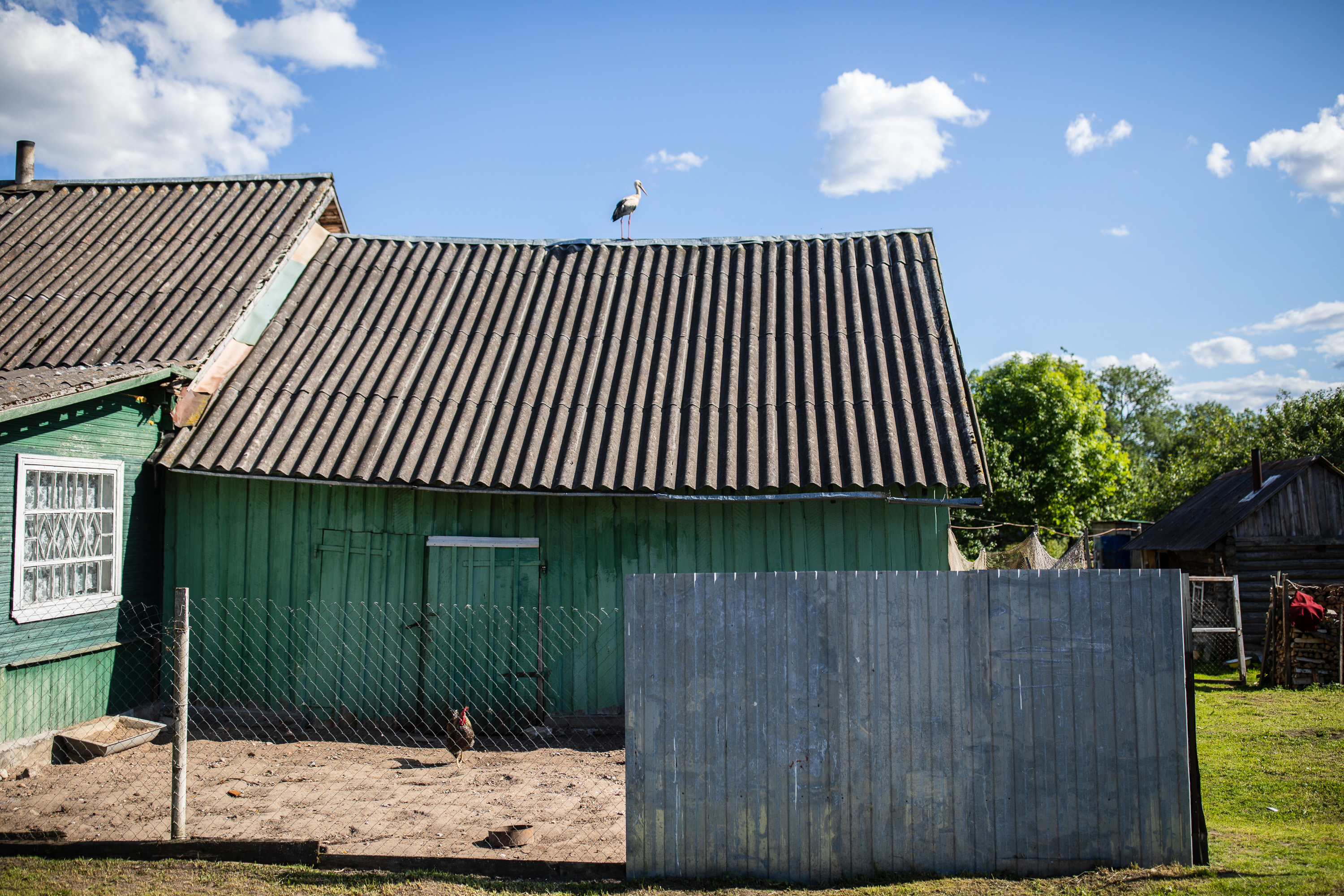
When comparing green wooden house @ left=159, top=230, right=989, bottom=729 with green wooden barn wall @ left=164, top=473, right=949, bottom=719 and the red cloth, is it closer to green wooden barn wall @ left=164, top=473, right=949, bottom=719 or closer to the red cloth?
green wooden barn wall @ left=164, top=473, right=949, bottom=719

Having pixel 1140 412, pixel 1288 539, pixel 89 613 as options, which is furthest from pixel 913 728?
pixel 1140 412

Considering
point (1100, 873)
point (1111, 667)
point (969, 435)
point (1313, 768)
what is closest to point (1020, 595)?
point (1111, 667)

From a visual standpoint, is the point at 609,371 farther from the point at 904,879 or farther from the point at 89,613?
the point at 904,879

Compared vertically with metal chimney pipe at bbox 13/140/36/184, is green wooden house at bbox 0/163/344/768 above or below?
below

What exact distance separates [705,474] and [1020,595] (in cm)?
430

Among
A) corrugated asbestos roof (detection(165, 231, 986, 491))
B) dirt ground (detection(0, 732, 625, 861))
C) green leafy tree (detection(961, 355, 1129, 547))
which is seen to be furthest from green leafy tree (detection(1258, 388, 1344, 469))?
dirt ground (detection(0, 732, 625, 861))

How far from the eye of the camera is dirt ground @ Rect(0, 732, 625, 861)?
5848 millimetres

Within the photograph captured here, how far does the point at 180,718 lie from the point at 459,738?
9.34 feet

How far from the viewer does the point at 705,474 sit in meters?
8.98

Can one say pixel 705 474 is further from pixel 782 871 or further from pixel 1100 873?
pixel 1100 873

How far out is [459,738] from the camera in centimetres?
790

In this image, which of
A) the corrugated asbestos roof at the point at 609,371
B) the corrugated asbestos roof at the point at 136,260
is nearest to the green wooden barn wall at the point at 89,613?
the corrugated asbestos roof at the point at 609,371

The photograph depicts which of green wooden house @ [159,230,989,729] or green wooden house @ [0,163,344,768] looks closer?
green wooden house @ [0,163,344,768]

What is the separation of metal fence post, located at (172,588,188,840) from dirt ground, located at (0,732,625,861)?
1.59 ft
